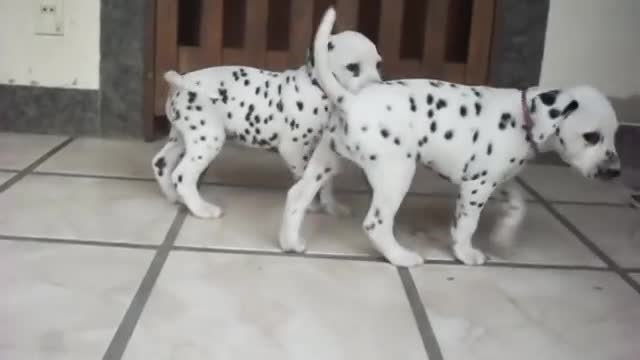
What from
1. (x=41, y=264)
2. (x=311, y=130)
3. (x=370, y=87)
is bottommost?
(x=41, y=264)

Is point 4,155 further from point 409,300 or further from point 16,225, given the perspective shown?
point 409,300

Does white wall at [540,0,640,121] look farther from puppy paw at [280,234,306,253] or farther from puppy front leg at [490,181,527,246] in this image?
puppy paw at [280,234,306,253]

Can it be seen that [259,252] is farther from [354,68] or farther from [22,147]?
[22,147]

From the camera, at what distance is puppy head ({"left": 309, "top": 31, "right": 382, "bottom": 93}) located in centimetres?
164

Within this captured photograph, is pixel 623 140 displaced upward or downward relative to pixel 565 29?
downward

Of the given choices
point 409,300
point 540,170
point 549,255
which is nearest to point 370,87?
point 409,300

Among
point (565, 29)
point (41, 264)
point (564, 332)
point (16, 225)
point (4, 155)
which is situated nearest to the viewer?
point (564, 332)

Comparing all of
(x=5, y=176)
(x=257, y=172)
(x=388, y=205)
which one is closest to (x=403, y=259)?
(x=388, y=205)

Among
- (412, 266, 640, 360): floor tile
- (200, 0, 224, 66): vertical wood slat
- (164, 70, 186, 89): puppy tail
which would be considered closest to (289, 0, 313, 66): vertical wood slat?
(200, 0, 224, 66): vertical wood slat

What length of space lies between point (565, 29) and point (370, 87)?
1.01 meters

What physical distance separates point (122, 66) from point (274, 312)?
1.23 m

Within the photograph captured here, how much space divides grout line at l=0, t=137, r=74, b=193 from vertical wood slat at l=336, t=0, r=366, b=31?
768 mm

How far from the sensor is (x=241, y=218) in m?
1.80

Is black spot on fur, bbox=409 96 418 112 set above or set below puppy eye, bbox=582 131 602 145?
above
